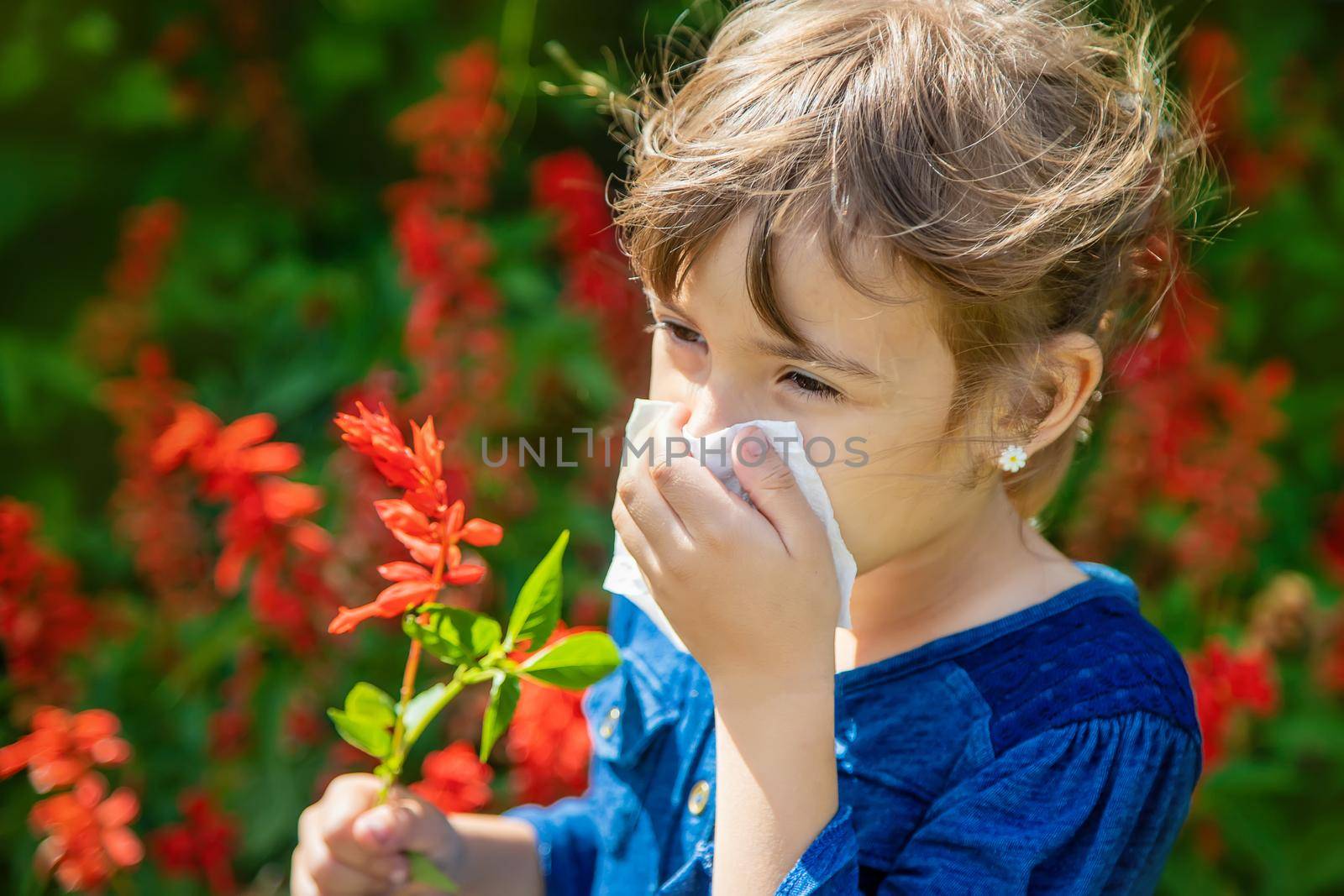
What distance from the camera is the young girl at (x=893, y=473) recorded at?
2.45 ft

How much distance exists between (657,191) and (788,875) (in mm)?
457

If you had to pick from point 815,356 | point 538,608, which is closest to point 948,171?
point 815,356

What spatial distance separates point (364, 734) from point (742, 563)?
263 millimetres

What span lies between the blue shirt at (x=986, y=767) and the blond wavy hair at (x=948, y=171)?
0.14 meters

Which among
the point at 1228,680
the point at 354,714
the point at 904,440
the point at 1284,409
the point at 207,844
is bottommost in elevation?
the point at 207,844

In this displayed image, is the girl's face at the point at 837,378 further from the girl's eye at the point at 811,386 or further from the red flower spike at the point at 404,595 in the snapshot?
the red flower spike at the point at 404,595

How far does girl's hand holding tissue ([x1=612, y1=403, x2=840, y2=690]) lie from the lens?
745 mm

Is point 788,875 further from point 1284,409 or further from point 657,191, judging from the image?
point 1284,409

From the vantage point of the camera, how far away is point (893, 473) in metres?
0.79

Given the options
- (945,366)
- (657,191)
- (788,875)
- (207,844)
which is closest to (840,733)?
(788,875)

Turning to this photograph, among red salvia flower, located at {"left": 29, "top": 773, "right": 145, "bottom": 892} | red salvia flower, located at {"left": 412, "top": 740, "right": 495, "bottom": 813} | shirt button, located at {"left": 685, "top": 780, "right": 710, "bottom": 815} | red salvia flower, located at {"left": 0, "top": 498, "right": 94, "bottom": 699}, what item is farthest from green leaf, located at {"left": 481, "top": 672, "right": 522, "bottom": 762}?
red salvia flower, located at {"left": 0, "top": 498, "right": 94, "bottom": 699}

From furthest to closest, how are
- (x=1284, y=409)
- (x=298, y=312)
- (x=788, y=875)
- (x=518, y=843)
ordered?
(x=1284, y=409)
(x=298, y=312)
(x=518, y=843)
(x=788, y=875)

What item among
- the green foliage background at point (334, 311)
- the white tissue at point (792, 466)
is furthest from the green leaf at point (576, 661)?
the green foliage background at point (334, 311)

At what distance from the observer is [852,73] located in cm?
80
